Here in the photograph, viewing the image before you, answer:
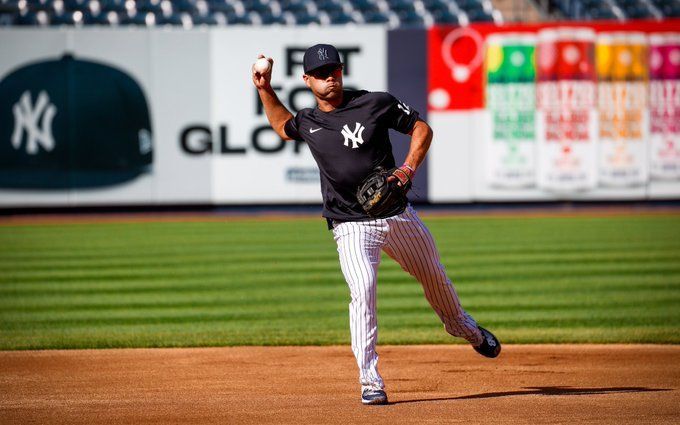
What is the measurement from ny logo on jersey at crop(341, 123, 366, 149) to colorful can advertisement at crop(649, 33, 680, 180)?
14.8 meters

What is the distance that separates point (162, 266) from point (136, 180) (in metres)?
7.58

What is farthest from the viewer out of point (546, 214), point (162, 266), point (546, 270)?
point (546, 214)

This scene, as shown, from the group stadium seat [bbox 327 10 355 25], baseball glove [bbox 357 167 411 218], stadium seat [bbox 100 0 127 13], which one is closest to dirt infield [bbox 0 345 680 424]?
baseball glove [bbox 357 167 411 218]

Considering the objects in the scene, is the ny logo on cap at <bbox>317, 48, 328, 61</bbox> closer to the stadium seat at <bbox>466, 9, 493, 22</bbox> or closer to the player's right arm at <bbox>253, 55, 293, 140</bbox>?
the player's right arm at <bbox>253, 55, 293, 140</bbox>

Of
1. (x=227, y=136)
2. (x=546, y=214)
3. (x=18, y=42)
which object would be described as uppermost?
(x=18, y=42)

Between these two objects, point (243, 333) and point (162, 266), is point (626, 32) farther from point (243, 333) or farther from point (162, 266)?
point (243, 333)

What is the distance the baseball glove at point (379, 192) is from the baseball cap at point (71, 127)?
47.6ft

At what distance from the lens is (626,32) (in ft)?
61.8

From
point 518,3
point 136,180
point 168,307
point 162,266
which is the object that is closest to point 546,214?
point 518,3

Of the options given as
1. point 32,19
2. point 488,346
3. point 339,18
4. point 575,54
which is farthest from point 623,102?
point 488,346

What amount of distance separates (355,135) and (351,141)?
0.11ft

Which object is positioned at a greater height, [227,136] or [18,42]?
[18,42]

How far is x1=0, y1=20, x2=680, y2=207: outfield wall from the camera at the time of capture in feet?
61.8

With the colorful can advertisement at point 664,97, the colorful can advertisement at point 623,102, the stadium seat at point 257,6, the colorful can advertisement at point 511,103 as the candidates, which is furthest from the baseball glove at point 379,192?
the stadium seat at point 257,6
